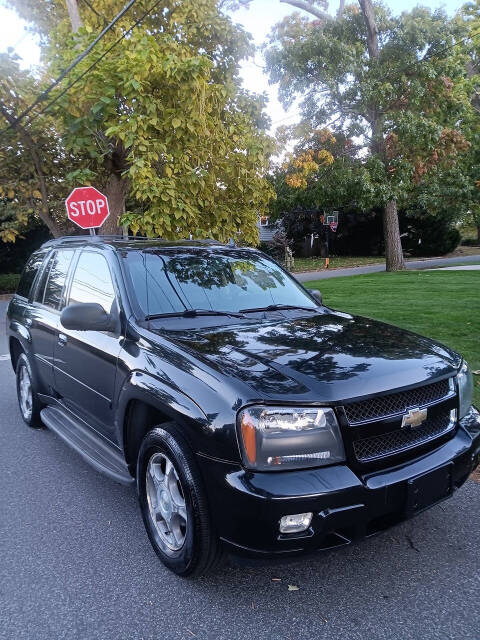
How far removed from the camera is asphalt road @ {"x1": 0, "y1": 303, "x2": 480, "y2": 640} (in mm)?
2354

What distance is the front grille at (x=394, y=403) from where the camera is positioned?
7.97ft

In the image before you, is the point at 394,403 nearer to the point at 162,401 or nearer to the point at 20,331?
the point at 162,401

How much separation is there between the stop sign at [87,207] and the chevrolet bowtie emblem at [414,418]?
27.0 ft

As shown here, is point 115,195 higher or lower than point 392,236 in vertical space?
higher

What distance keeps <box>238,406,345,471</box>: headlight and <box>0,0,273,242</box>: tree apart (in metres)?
6.96


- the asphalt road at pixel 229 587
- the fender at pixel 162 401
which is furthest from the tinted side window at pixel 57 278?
the asphalt road at pixel 229 587

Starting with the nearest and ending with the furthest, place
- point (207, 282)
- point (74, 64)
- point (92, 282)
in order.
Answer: point (207, 282) < point (92, 282) < point (74, 64)

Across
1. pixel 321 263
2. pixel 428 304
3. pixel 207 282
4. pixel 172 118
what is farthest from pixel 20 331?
pixel 321 263

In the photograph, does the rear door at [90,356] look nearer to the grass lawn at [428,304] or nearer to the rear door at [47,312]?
the rear door at [47,312]

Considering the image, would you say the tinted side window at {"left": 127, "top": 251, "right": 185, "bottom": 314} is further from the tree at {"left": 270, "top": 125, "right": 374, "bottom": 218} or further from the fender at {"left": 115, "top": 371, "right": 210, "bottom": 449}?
the tree at {"left": 270, "top": 125, "right": 374, "bottom": 218}

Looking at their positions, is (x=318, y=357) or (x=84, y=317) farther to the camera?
(x=84, y=317)

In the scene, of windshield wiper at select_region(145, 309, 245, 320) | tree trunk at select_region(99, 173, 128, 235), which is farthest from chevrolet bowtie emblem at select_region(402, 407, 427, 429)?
tree trunk at select_region(99, 173, 128, 235)

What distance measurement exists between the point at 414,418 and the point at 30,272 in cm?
422

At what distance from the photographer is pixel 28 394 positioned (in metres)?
5.24
